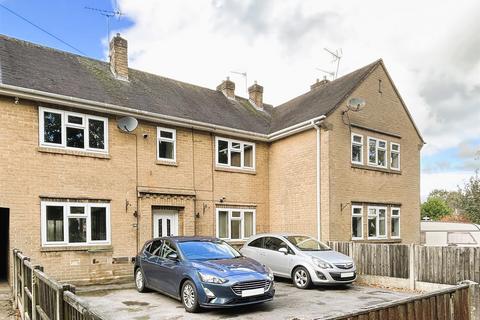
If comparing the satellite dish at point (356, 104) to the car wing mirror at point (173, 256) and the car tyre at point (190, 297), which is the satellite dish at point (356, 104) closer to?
the car wing mirror at point (173, 256)

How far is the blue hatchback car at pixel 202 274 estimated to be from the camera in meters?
7.79

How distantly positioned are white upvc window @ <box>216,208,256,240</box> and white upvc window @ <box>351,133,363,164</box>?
4.72m

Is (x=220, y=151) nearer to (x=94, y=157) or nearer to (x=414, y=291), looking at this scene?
(x=94, y=157)

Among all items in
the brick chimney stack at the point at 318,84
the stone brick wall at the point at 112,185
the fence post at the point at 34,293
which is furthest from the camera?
the brick chimney stack at the point at 318,84

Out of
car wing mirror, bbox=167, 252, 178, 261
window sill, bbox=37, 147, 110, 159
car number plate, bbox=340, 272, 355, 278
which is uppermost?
window sill, bbox=37, 147, 110, 159

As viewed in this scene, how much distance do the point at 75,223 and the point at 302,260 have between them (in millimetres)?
6939

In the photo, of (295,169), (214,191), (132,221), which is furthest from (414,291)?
(132,221)

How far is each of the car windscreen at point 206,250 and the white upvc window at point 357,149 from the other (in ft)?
27.3

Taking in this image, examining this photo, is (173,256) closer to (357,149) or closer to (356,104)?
(356,104)

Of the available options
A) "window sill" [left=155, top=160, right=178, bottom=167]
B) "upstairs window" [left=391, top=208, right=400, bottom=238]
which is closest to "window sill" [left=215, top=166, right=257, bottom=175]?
"window sill" [left=155, top=160, right=178, bottom=167]

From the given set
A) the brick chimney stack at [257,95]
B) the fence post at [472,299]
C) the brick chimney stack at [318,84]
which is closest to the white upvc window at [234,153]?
the brick chimney stack at [257,95]

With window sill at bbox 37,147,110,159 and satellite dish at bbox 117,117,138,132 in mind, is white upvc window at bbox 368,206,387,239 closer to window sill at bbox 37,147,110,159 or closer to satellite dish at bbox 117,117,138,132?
satellite dish at bbox 117,117,138,132

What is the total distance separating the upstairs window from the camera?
1752cm

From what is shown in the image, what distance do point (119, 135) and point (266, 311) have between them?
7.85 m
